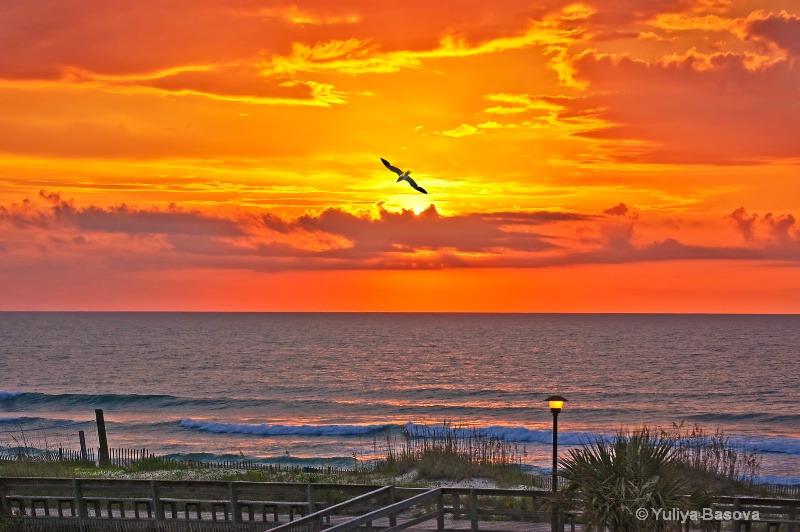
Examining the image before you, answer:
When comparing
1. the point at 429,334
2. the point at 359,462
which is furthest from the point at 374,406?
the point at 429,334

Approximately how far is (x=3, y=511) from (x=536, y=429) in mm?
41316

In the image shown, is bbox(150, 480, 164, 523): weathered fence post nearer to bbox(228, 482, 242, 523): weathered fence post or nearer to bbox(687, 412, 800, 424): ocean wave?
bbox(228, 482, 242, 523): weathered fence post

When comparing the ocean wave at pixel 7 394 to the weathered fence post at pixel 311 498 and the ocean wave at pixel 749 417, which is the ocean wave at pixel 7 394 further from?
the weathered fence post at pixel 311 498

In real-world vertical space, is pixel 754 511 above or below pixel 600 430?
above

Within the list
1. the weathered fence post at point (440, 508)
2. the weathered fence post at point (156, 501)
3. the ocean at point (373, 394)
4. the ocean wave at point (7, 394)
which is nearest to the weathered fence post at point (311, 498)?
the weathered fence post at point (440, 508)

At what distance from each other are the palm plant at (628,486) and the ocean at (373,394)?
25758mm

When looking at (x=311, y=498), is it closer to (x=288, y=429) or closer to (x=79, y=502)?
(x=79, y=502)

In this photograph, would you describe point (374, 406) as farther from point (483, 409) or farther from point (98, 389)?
point (98, 389)

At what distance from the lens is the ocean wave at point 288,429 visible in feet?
181

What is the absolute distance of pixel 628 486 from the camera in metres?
13.8

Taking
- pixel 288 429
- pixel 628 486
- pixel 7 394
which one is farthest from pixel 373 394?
pixel 628 486

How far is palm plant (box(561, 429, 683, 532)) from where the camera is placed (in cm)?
1362

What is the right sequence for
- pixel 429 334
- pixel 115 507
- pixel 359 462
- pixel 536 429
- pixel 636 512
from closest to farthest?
pixel 636 512 < pixel 115 507 < pixel 359 462 < pixel 536 429 < pixel 429 334

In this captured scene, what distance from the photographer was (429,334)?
632ft
